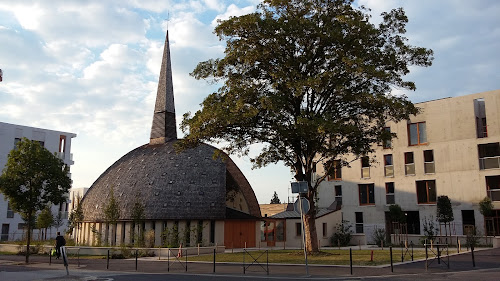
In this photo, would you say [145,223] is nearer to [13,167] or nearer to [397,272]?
[13,167]

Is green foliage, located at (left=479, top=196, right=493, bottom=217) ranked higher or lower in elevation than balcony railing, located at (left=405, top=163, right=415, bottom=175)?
lower

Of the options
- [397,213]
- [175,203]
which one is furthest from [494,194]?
[175,203]

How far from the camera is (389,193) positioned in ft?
134

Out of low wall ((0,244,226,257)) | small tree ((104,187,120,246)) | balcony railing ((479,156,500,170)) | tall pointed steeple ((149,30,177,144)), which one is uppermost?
tall pointed steeple ((149,30,177,144))

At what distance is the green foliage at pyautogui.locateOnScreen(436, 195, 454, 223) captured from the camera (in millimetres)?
34188

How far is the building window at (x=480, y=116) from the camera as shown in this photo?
36531mm

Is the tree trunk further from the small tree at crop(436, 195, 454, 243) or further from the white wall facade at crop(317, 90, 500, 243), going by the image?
the small tree at crop(436, 195, 454, 243)

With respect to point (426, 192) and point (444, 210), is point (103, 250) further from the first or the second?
point (426, 192)

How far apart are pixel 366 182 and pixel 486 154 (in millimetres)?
10725

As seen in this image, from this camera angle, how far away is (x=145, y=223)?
35.5m

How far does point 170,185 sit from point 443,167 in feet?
75.8

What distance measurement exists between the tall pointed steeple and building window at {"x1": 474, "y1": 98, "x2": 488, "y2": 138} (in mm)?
28270

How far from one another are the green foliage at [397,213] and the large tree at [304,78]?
611 inches

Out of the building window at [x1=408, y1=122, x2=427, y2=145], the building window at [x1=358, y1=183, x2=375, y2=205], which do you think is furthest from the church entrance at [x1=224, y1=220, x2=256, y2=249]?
the building window at [x1=408, y1=122, x2=427, y2=145]
